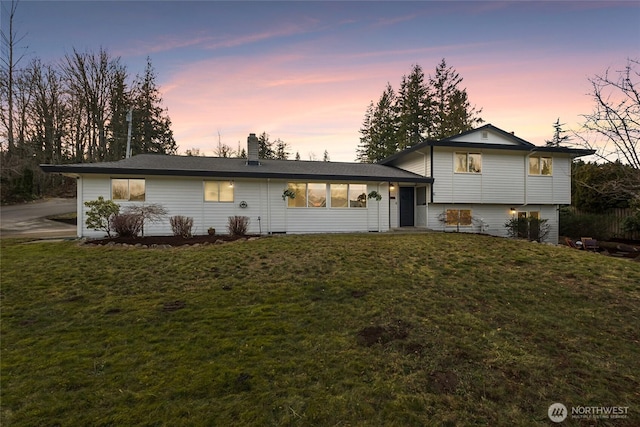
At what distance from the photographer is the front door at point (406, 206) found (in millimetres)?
15547

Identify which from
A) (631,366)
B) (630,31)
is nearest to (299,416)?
(631,366)

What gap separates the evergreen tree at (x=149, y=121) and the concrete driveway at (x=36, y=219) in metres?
9.92

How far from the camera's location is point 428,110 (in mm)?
31281

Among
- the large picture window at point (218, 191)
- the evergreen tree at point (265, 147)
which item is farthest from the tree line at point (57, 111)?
the evergreen tree at point (265, 147)

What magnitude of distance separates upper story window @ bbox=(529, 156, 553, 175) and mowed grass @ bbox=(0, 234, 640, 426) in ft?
29.9

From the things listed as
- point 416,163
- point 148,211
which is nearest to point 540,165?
point 416,163

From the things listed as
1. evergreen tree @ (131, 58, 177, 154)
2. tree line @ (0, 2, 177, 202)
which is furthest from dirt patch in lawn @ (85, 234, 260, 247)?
evergreen tree @ (131, 58, 177, 154)

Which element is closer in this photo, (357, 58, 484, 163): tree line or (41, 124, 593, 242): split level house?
(41, 124, 593, 242): split level house

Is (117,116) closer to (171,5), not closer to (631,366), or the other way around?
(171,5)

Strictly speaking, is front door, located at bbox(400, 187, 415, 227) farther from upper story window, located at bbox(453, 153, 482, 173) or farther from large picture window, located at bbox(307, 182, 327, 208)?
large picture window, located at bbox(307, 182, 327, 208)

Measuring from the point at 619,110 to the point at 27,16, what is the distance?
34.0 meters

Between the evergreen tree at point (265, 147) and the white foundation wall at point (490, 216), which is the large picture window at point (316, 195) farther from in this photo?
the evergreen tree at point (265, 147)

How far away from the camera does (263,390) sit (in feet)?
9.30

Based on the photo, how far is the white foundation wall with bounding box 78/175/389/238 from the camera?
11.2m
